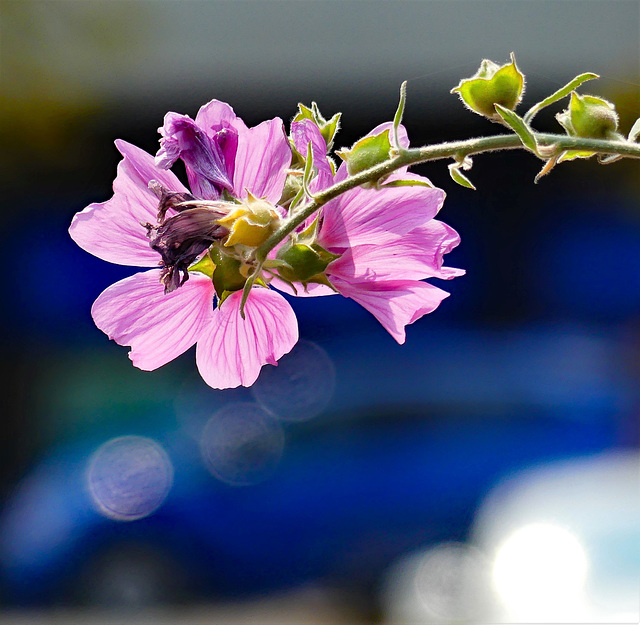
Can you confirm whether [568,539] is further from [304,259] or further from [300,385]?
[304,259]

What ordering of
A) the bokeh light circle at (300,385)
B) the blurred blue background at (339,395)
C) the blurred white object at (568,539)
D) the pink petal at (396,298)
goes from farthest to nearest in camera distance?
the bokeh light circle at (300,385), the blurred blue background at (339,395), the blurred white object at (568,539), the pink petal at (396,298)

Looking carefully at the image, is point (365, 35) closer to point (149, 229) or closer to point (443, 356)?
point (443, 356)

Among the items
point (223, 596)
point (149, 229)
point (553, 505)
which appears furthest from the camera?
point (223, 596)

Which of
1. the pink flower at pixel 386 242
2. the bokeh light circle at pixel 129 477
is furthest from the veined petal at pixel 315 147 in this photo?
the bokeh light circle at pixel 129 477

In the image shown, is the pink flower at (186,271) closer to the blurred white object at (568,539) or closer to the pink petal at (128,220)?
the pink petal at (128,220)

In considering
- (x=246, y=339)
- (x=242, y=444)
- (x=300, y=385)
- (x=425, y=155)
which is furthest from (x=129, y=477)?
(x=425, y=155)

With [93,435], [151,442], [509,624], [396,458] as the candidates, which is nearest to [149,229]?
[509,624]

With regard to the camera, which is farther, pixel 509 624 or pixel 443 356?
pixel 443 356
